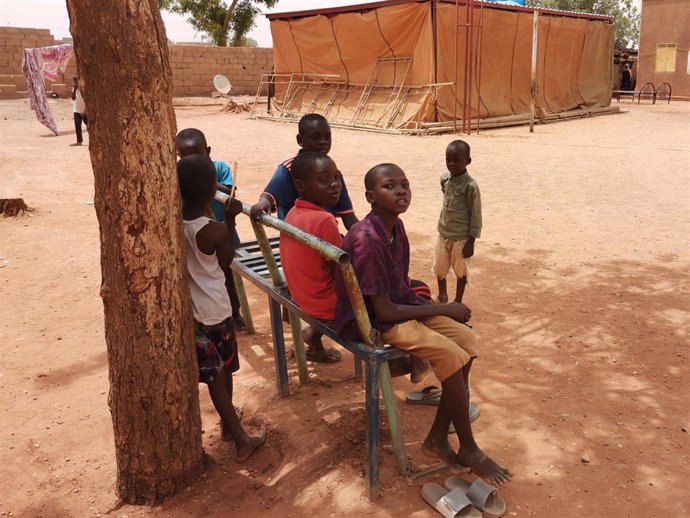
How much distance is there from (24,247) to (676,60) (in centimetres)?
2442

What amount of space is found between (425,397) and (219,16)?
31212 millimetres

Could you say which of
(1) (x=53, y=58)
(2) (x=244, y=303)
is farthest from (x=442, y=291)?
(1) (x=53, y=58)

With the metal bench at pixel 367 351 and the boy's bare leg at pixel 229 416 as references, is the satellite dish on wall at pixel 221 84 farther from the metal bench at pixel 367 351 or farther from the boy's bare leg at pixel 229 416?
the boy's bare leg at pixel 229 416

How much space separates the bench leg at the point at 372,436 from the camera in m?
2.31

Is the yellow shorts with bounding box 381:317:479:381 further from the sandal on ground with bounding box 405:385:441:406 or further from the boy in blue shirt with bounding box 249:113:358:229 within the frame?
the boy in blue shirt with bounding box 249:113:358:229

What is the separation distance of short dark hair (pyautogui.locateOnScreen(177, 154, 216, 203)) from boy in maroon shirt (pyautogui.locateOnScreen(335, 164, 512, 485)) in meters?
0.65

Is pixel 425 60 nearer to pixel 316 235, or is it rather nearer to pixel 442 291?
pixel 442 291

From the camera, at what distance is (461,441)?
2.42 meters

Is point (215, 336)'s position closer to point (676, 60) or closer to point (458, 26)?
point (458, 26)

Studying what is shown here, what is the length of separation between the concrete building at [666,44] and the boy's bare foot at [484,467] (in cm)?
2525

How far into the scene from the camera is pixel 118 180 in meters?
2.19

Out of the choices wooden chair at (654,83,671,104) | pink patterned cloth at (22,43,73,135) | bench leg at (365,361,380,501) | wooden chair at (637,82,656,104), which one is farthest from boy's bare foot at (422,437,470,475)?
wooden chair at (654,83,671,104)

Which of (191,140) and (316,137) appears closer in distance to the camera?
(316,137)

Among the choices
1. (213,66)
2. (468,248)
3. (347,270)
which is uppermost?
(213,66)
